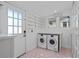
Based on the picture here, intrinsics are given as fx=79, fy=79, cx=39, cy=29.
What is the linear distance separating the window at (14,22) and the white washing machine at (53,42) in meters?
1.58

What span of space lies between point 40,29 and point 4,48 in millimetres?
3809

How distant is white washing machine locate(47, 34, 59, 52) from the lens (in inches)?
149

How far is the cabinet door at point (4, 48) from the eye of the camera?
141 centimetres

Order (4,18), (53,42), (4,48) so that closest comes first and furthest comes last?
(4,48) < (4,18) < (53,42)

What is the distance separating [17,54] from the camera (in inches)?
117

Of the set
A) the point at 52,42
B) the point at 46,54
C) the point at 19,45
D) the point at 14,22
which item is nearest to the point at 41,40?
the point at 52,42

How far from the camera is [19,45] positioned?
123 inches

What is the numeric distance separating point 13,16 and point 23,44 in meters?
1.26

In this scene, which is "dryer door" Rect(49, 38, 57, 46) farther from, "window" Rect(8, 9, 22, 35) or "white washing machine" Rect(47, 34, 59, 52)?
"window" Rect(8, 9, 22, 35)

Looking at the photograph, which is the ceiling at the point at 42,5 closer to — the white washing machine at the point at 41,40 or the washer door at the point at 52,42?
the white washing machine at the point at 41,40

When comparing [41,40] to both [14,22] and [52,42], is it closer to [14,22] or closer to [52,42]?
[52,42]

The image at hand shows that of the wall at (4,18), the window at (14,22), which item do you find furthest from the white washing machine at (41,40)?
the wall at (4,18)

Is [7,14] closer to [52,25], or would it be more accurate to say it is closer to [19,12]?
[19,12]

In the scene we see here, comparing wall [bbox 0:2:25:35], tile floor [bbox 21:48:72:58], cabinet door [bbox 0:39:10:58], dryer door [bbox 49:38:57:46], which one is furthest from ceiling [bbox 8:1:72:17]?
tile floor [bbox 21:48:72:58]
